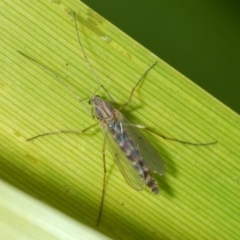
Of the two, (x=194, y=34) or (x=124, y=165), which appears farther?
(x=194, y=34)

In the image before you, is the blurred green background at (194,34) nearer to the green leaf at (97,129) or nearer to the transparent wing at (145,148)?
the green leaf at (97,129)

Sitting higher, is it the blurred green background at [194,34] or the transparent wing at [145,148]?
the blurred green background at [194,34]

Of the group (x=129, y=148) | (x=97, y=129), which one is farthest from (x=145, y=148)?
(x=97, y=129)

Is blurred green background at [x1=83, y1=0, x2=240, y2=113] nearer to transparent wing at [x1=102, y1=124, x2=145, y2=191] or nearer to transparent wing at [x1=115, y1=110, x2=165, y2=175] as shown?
transparent wing at [x1=115, y1=110, x2=165, y2=175]

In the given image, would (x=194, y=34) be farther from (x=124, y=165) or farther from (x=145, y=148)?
(x=124, y=165)

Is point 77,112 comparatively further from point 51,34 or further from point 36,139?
point 51,34

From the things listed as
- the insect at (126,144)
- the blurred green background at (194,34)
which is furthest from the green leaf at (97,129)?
the blurred green background at (194,34)

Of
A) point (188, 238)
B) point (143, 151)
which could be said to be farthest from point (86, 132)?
point (188, 238)
